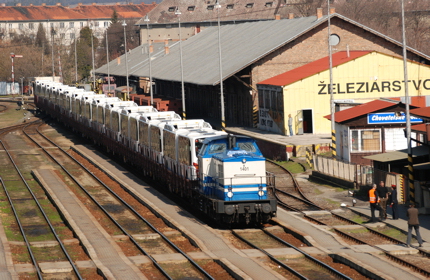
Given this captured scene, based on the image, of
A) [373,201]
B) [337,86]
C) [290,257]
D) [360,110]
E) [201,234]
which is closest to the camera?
[290,257]

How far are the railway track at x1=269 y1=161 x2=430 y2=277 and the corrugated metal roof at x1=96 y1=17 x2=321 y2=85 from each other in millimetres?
22866

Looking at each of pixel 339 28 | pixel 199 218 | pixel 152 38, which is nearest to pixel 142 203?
pixel 199 218

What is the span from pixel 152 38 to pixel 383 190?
364 feet

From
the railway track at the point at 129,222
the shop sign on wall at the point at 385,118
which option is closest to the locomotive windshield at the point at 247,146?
the railway track at the point at 129,222

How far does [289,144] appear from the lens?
145ft

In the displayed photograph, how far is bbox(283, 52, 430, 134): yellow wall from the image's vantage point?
49.5 m

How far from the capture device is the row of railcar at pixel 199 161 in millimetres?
24766

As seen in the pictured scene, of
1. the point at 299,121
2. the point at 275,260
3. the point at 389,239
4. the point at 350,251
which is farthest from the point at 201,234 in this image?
the point at 299,121

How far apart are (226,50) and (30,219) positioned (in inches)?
1591

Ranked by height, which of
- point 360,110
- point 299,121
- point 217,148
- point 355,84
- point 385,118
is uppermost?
point 355,84

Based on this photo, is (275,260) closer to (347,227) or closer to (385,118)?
(347,227)

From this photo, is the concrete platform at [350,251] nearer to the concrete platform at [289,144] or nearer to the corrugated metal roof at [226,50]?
the concrete platform at [289,144]

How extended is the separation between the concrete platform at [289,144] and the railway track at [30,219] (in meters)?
15.3

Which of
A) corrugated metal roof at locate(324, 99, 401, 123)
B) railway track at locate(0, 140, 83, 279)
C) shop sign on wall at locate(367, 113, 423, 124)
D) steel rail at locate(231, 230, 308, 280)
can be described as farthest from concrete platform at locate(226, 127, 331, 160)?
steel rail at locate(231, 230, 308, 280)
